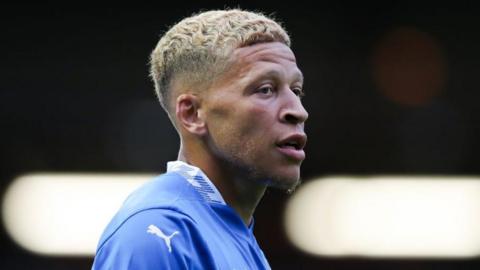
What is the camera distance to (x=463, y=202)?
6.87 metres

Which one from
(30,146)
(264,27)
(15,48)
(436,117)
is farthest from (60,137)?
(264,27)

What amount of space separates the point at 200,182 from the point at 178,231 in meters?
0.32

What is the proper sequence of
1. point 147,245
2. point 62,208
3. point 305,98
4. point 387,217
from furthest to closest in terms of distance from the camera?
point 387,217 → point 62,208 → point 305,98 → point 147,245

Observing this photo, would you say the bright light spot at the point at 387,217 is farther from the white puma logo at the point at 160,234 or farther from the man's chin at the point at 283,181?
the white puma logo at the point at 160,234

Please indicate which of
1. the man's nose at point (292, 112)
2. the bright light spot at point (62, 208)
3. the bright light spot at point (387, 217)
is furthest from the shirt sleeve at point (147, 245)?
the bright light spot at point (387, 217)

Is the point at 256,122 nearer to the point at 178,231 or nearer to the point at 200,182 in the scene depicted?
the point at 200,182

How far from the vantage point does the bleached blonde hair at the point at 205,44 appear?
2605mm

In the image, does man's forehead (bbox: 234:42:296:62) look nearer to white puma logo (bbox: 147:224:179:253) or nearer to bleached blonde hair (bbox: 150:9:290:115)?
bleached blonde hair (bbox: 150:9:290:115)

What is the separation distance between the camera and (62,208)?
6586mm

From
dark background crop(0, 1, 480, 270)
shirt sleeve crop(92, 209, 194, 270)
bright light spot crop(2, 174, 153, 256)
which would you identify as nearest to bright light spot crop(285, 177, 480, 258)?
dark background crop(0, 1, 480, 270)

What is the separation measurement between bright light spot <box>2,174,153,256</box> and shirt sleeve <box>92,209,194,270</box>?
14.2 ft

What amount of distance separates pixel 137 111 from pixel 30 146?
2.44 ft

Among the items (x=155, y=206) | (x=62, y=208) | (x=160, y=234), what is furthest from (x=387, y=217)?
(x=160, y=234)

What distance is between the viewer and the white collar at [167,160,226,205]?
255 centimetres
